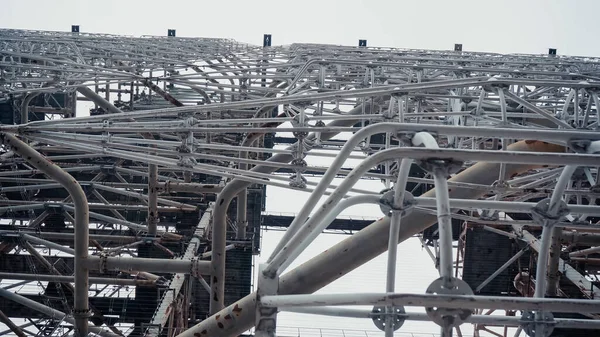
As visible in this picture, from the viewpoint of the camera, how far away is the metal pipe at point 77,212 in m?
10.9

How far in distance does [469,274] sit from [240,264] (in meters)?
6.75

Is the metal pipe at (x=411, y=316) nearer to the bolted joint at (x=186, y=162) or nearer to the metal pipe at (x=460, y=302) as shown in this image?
the metal pipe at (x=460, y=302)

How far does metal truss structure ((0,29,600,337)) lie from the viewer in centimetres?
605

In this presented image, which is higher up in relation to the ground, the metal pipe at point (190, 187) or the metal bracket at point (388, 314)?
the metal bracket at point (388, 314)

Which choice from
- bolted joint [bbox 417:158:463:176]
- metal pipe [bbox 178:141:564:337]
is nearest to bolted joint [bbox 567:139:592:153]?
bolted joint [bbox 417:158:463:176]

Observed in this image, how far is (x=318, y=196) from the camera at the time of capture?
6273 mm

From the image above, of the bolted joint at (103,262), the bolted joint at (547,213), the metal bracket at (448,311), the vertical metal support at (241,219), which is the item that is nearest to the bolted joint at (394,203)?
the bolted joint at (547,213)

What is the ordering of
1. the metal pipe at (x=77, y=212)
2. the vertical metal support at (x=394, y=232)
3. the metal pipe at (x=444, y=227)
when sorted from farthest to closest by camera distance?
the metal pipe at (x=77, y=212), the vertical metal support at (x=394, y=232), the metal pipe at (x=444, y=227)

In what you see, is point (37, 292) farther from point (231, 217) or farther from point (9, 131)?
point (9, 131)

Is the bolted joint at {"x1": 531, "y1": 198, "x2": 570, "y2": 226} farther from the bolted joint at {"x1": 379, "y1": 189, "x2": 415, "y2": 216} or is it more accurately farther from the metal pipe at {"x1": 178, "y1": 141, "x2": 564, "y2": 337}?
the metal pipe at {"x1": 178, "y1": 141, "x2": 564, "y2": 337}

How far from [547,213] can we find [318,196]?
6.84ft

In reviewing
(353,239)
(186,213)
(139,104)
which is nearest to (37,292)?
(186,213)

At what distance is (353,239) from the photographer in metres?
8.73

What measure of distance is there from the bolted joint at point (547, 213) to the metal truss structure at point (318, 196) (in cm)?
2
